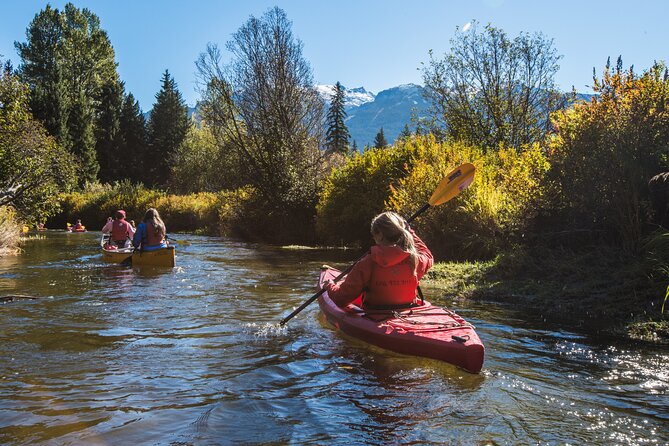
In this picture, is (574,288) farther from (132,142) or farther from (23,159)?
(132,142)

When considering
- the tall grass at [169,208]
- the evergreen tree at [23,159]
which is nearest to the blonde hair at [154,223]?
the evergreen tree at [23,159]

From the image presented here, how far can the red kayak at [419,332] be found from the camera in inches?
183

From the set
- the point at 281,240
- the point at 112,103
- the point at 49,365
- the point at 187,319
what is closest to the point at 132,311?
the point at 187,319

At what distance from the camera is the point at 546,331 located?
632cm

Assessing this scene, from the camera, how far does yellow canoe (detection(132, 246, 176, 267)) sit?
12252 millimetres

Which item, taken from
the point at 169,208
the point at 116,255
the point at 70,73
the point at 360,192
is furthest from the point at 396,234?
the point at 70,73

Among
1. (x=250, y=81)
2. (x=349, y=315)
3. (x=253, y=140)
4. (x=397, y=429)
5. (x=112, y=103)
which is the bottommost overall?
(x=397, y=429)

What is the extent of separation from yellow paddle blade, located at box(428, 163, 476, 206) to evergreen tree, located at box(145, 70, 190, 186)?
46370 mm

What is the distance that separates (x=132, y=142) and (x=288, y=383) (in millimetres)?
51978

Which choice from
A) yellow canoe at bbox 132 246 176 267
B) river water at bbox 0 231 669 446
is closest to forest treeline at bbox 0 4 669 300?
river water at bbox 0 231 669 446

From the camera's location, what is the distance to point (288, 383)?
4.64m

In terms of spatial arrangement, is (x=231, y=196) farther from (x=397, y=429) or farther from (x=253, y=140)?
(x=397, y=429)

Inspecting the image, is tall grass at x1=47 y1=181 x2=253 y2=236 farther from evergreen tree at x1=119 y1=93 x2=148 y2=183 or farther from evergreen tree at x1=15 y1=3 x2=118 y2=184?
evergreen tree at x1=119 y1=93 x2=148 y2=183

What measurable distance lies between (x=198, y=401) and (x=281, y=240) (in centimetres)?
1754
